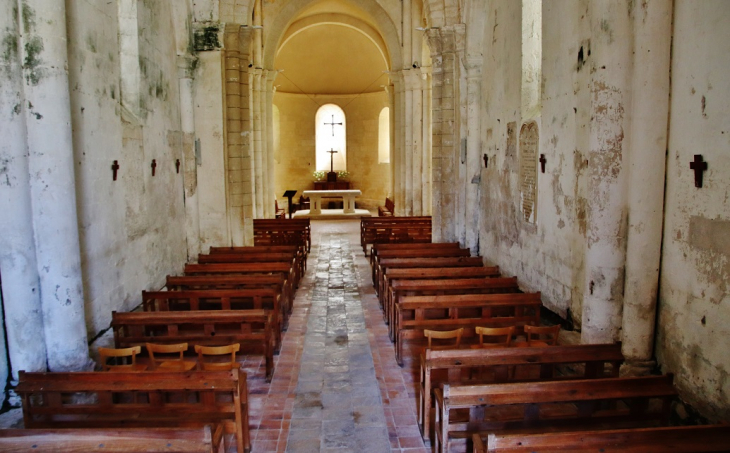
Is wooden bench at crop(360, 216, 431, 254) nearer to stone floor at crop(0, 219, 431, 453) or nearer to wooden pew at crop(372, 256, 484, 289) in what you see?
wooden pew at crop(372, 256, 484, 289)

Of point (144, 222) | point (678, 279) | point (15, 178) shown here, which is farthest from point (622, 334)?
point (144, 222)

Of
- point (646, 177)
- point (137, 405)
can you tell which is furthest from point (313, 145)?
point (137, 405)

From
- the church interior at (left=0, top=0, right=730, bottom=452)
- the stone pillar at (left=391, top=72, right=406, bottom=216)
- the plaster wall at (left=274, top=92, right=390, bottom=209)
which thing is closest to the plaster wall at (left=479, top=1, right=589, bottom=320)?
the church interior at (left=0, top=0, right=730, bottom=452)

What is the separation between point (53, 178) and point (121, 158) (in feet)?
7.68

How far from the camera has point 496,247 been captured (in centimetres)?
1036

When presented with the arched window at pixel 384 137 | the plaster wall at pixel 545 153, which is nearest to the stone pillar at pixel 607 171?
the plaster wall at pixel 545 153

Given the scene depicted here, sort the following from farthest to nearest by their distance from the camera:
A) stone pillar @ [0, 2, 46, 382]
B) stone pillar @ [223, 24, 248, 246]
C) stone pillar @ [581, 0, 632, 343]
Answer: stone pillar @ [223, 24, 248, 246], stone pillar @ [581, 0, 632, 343], stone pillar @ [0, 2, 46, 382]

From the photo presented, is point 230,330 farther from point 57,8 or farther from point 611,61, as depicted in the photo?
point 611,61

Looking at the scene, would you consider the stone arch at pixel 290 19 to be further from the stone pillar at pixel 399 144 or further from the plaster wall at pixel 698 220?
the plaster wall at pixel 698 220

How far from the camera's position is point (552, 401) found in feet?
13.0

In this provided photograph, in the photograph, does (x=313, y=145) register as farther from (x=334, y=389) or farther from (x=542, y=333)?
(x=542, y=333)

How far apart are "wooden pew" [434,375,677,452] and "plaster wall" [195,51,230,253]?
7867 mm

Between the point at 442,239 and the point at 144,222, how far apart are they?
6.70 meters

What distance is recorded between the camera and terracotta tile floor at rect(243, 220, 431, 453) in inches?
196
